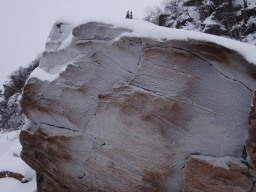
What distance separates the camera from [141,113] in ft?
6.78

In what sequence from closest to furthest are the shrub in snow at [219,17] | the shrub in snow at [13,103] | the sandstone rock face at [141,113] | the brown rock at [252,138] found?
1. the brown rock at [252,138]
2. the sandstone rock face at [141,113]
3. the shrub in snow at [219,17]
4. the shrub in snow at [13,103]

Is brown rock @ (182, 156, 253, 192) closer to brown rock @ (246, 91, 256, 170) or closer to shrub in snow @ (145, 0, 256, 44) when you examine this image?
brown rock @ (246, 91, 256, 170)

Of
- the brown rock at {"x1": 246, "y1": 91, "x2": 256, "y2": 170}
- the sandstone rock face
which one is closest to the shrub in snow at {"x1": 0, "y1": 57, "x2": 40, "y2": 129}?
the sandstone rock face

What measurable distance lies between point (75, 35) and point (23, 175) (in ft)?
10.5

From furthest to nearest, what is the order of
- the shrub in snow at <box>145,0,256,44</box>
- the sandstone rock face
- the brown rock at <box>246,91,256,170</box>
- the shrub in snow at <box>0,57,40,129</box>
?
the shrub in snow at <box>0,57,40,129</box>
the shrub in snow at <box>145,0,256,44</box>
the sandstone rock face
the brown rock at <box>246,91,256,170</box>

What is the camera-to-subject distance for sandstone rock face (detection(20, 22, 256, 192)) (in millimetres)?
1780

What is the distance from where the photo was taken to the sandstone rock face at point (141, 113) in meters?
1.78

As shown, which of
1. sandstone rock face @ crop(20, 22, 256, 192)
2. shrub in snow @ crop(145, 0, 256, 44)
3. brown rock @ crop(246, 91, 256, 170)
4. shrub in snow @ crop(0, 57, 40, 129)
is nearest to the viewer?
brown rock @ crop(246, 91, 256, 170)

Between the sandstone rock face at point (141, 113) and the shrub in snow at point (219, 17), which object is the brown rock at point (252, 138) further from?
the shrub in snow at point (219, 17)

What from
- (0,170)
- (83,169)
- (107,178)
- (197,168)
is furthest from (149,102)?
(0,170)

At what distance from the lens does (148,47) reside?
2018mm

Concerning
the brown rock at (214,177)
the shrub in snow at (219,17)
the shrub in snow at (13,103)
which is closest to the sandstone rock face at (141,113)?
the brown rock at (214,177)

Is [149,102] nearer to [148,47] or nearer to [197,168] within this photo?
[148,47]

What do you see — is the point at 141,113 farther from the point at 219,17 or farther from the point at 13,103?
the point at 13,103
